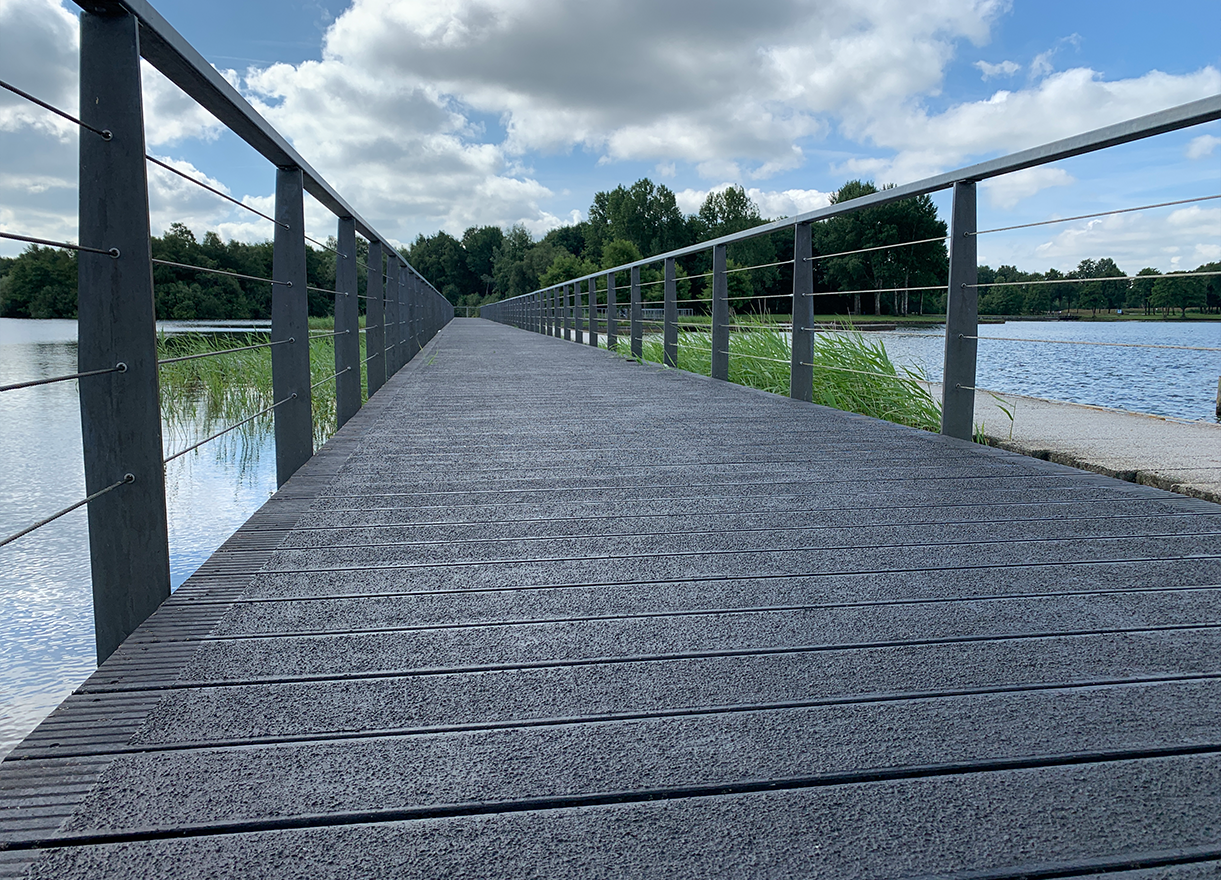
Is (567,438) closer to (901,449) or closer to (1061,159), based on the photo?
(901,449)

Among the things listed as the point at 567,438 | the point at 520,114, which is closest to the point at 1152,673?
the point at 567,438

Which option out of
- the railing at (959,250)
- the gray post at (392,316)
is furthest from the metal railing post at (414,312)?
the railing at (959,250)

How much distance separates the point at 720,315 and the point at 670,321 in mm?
1322

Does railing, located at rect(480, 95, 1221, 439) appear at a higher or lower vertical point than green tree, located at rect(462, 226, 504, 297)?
lower

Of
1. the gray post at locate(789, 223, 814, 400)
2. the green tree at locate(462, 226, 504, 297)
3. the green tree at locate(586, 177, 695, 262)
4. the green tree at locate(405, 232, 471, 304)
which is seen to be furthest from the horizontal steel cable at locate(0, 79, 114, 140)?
the green tree at locate(405, 232, 471, 304)

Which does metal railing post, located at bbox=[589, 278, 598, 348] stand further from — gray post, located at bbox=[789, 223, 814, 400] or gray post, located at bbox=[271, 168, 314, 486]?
gray post, located at bbox=[271, 168, 314, 486]

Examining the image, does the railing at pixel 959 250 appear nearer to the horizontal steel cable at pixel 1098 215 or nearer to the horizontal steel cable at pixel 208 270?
the horizontal steel cable at pixel 1098 215

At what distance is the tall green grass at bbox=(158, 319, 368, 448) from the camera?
5859 millimetres

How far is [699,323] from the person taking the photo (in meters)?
6.93

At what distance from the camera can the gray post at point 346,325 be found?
384cm

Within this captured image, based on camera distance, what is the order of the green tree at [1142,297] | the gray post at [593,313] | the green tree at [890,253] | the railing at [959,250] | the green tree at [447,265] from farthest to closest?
the green tree at [447,265] < the green tree at [890,253] < the gray post at [593,313] < the green tree at [1142,297] < the railing at [959,250]

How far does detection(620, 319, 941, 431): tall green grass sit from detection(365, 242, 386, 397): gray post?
7.27ft

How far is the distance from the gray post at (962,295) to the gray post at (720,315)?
2353 millimetres

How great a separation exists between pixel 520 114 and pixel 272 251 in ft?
172
